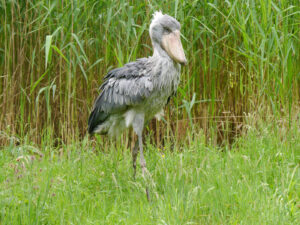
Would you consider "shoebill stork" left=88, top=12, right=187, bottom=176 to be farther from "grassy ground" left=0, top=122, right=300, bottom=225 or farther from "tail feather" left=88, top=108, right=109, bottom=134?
"grassy ground" left=0, top=122, right=300, bottom=225

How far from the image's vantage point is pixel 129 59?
192 inches

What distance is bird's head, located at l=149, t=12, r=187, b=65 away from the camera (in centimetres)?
417

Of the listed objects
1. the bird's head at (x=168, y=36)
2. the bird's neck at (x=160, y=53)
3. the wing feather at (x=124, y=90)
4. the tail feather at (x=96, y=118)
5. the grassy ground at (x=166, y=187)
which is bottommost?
the grassy ground at (x=166, y=187)

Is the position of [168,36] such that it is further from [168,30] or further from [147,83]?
[147,83]

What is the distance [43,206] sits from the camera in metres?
3.01

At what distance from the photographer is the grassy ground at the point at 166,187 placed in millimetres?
3119

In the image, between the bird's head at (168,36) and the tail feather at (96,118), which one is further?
the tail feather at (96,118)

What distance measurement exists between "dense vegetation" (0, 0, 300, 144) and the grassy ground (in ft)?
1.76

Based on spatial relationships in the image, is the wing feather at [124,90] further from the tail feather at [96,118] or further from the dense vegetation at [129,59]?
the dense vegetation at [129,59]

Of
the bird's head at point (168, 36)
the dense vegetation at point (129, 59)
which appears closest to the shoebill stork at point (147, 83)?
the bird's head at point (168, 36)

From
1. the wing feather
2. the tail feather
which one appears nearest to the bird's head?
the wing feather

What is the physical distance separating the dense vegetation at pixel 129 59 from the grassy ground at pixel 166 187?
0.54 metres

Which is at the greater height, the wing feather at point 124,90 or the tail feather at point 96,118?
the wing feather at point 124,90

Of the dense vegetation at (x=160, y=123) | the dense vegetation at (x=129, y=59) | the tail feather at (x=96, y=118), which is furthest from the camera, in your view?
the dense vegetation at (x=129, y=59)
